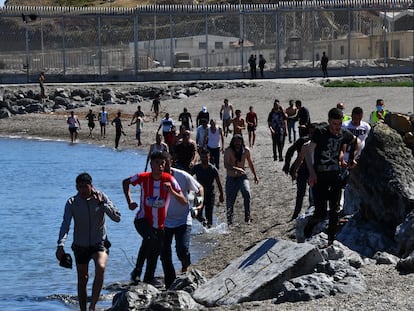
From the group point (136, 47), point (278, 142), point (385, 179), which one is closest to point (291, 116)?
point (278, 142)

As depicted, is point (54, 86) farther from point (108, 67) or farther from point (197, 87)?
A: point (197, 87)


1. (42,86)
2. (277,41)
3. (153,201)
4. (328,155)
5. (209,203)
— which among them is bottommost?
(209,203)

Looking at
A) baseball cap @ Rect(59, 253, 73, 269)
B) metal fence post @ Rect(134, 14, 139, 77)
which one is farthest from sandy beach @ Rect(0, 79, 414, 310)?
metal fence post @ Rect(134, 14, 139, 77)

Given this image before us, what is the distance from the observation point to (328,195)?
1188cm

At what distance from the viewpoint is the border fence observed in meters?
58.3

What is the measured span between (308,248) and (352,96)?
123 feet

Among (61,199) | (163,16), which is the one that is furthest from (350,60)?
(61,199)

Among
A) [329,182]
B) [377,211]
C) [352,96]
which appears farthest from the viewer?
[352,96]

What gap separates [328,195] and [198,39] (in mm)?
48441

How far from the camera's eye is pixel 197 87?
53.4m

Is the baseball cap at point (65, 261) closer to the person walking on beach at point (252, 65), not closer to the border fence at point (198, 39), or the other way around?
the person walking on beach at point (252, 65)

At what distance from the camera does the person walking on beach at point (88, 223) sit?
10.3 m

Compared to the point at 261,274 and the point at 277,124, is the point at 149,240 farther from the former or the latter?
the point at 277,124

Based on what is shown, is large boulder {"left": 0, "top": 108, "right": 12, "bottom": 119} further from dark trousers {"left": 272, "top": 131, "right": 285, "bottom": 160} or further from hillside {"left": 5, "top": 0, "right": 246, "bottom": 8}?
hillside {"left": 5, "top": 0, "right": 246, "bottom": 8}
